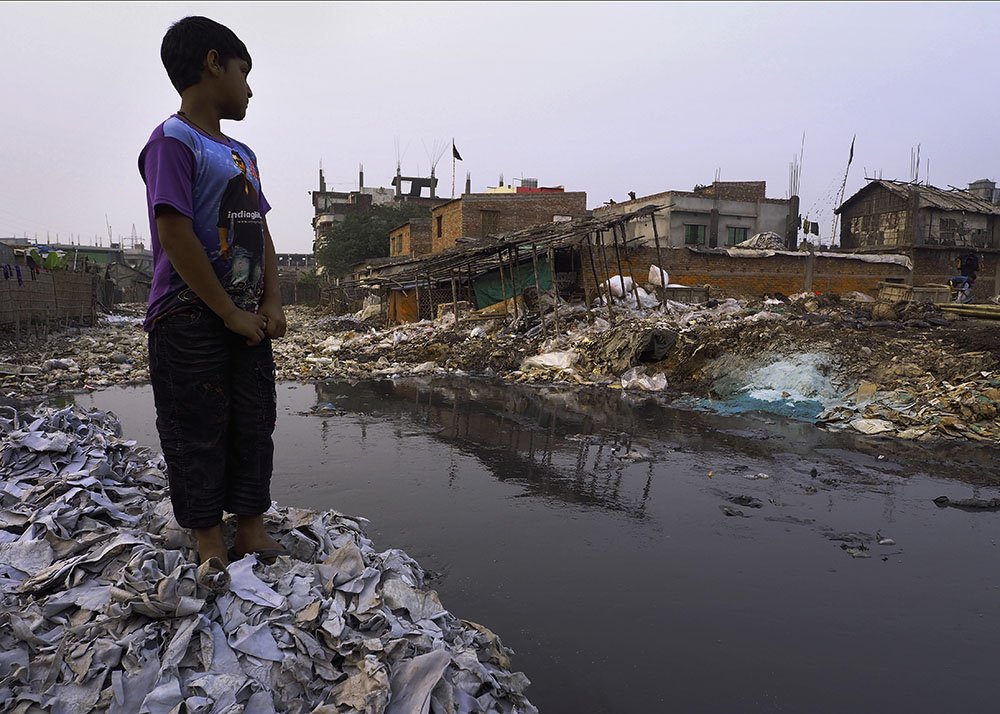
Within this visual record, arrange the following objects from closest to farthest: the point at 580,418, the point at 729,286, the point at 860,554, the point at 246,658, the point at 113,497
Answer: the point at 246,658, the point at 113,497, the point at 860,554, the point at 580,418, the point at 729,286

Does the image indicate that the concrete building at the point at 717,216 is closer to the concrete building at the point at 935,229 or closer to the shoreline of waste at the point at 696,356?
the concrete building at the point at 935,229

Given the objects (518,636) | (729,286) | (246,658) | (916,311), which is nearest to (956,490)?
(518,636)

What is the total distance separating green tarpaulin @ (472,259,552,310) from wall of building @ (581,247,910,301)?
2.15m

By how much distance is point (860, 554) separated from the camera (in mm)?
3463

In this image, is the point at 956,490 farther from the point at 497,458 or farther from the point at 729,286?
the point at 729,286

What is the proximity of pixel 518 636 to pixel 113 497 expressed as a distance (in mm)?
1873

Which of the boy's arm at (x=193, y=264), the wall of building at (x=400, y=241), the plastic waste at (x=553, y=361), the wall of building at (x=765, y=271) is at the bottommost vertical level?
the plastic waste at (x=553, y=361)

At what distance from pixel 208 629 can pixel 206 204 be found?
1.33 m

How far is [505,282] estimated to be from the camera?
1738 cm

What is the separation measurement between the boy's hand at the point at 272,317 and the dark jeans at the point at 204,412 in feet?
0.33

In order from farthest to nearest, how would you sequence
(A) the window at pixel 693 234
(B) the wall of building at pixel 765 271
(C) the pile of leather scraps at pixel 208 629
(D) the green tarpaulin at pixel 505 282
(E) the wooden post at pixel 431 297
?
(A) the window at pixel 693 234 < (B) the wall of building at pixel 765 271 < (E) the wooden post at pixel 431 297 < (D) the green tarpaulin at pixel 505 282 < (C) the pile of leather scraps at pixel 208 629

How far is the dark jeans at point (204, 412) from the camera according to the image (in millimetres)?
1990

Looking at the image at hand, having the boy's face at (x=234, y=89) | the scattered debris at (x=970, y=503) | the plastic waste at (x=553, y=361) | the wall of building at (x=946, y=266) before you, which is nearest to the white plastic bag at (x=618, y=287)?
the plastic waste at (x=553, y=361)

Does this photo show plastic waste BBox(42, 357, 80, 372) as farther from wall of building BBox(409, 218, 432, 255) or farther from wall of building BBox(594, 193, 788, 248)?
wall of building BBox(594, 193, 788, 248)
